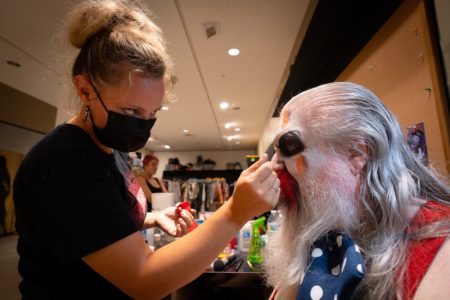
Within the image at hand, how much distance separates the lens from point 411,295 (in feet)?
1.50

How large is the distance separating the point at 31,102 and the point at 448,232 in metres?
4.53

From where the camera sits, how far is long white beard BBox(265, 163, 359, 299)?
25.0 inches

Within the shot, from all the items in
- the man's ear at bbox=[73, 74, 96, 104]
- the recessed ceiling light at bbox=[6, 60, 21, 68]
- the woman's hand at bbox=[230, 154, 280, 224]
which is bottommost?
the woman's hand at bbox=[230, 154, 280, 224]

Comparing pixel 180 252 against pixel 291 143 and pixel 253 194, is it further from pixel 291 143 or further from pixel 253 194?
pixel 291 143

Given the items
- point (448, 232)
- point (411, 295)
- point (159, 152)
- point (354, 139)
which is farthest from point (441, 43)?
point (159, 152)

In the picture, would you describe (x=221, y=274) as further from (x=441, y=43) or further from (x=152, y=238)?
(x=441, y=43)

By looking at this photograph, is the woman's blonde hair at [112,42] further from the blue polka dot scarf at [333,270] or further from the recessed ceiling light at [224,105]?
the recessed ceiling light at [224,105]

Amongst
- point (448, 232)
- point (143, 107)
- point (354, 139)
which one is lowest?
point (448, 232)

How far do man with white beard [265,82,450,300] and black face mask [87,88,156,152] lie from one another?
392 mm

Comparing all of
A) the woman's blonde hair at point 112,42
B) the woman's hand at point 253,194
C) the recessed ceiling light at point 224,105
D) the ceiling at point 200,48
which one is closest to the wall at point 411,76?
the woman's hand at point 253,194

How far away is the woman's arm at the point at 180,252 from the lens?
21.5 inches

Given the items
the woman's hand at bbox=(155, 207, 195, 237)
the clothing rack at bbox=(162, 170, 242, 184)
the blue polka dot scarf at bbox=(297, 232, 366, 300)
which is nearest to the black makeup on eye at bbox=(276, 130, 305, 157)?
the blue polka dot scarf at bbox=(297, 232, 366, 300)

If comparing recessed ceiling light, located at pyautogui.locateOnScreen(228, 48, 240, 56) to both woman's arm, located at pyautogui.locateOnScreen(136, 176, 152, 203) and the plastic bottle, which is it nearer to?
woman's arm, located at pyautogui.locateOnScreen(136, 176, 152, 203)

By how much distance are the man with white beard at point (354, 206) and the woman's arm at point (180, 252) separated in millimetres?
117
